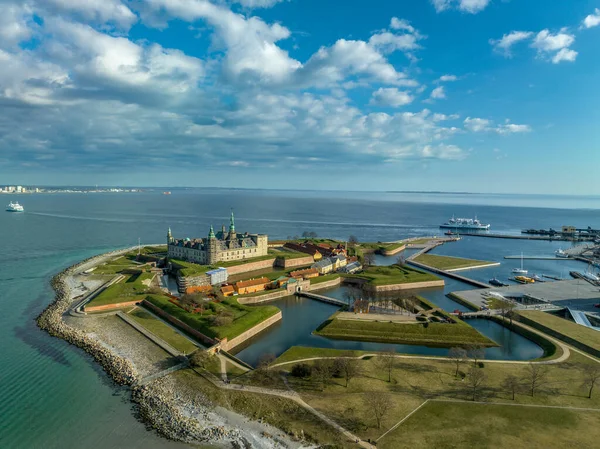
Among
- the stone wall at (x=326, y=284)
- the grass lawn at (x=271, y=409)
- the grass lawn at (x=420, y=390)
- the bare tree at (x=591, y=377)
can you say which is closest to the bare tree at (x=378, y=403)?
the grass lawn at (x=420, y=390)

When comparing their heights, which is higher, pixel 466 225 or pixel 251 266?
pixel 466 225

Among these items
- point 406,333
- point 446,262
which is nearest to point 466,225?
point 446,262

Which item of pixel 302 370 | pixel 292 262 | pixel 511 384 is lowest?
pixel 302 370

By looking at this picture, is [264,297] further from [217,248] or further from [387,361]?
[387,361]

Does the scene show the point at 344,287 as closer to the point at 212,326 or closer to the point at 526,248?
the point at 212,326

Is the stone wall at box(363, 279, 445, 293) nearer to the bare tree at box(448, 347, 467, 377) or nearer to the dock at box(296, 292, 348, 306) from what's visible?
the dock at box(296, 292, 348, 306)

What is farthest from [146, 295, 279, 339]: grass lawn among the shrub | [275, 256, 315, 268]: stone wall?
[275, 256, 315, 268]: stone wall

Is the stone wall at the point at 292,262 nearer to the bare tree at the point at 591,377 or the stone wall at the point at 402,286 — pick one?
the stone wall at the point at 402,286
